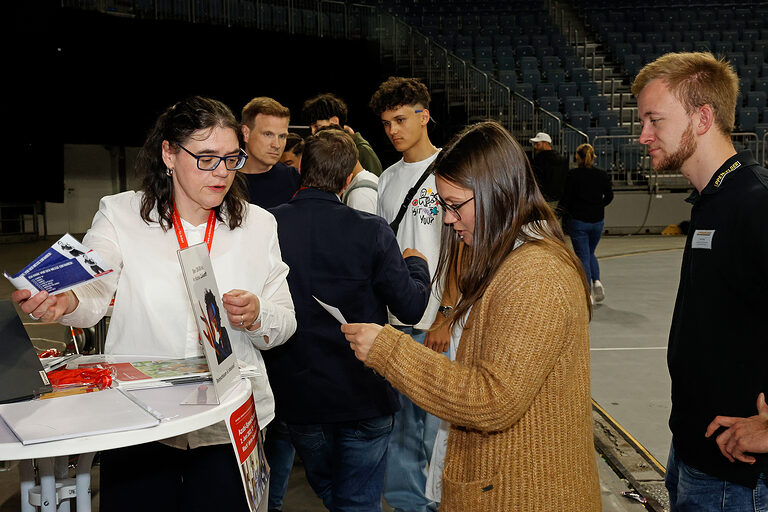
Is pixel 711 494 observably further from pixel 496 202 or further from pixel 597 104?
pixel 597 104

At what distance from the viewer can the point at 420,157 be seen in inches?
142

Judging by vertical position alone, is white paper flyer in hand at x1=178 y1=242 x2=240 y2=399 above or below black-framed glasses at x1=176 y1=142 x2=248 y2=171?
below

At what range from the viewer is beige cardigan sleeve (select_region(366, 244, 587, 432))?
1433 millimetres

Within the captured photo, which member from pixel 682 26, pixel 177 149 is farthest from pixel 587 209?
pixel 682 26

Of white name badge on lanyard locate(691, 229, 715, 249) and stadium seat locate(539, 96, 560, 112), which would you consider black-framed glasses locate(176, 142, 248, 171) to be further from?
stadium seat locate(539, 96, 560, 112)

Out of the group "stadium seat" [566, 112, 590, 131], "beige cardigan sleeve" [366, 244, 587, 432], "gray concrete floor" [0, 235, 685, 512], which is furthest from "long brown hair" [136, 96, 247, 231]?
"stadium seat" [566, 112, 590, 131]

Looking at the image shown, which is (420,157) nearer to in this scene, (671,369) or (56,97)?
(671,369)

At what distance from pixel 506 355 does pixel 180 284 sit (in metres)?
1.11

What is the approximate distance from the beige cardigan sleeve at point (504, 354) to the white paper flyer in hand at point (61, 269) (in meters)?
0.82

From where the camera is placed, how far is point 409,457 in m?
3.32

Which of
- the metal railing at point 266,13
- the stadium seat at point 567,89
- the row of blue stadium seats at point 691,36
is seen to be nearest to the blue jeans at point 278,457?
the metal railing at point 266,13

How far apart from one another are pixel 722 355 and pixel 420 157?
2.07 m

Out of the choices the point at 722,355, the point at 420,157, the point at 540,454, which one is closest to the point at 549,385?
the point at 540,454

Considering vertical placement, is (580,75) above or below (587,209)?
above
